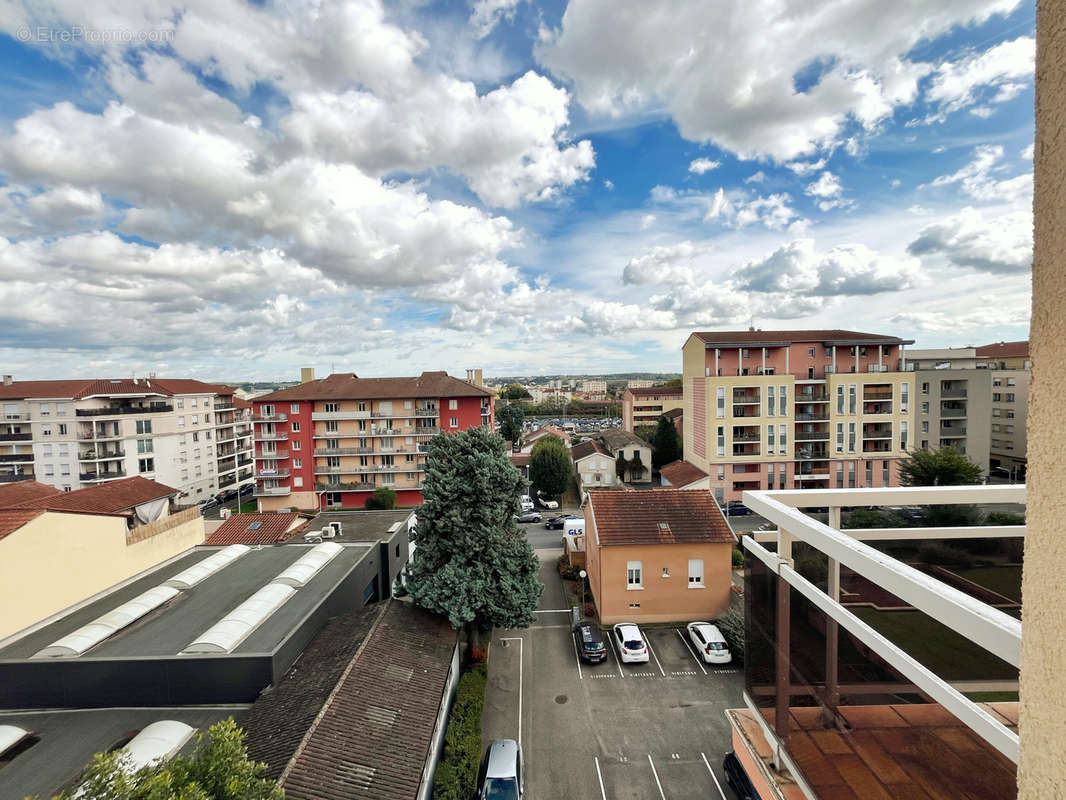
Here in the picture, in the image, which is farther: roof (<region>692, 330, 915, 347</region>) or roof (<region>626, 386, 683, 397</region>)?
roof (<region>626, 386, 683, 397</region>)

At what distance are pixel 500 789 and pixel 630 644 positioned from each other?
670 centimetres

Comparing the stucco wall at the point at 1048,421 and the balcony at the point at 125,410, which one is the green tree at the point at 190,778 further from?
the balcony at the point at 125,410

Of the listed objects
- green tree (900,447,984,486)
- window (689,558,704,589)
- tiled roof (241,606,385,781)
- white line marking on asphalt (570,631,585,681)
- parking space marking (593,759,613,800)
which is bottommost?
white line marking on asphalt (570,631,585,681)

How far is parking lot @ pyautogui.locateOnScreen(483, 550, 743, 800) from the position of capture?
413 inches

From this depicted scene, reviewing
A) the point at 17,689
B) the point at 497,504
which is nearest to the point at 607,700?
the point at 497,504

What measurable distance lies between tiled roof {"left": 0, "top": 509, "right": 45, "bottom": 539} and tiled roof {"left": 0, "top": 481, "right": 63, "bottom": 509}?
17.1 ft

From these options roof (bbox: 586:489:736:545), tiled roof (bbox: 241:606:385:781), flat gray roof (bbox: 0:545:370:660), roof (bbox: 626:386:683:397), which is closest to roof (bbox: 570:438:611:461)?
roof (bbox: 626:386:683:397)

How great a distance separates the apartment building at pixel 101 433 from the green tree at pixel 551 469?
29914 mm

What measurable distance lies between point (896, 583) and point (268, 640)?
11538 mm

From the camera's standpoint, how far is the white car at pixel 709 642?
14.7 metres

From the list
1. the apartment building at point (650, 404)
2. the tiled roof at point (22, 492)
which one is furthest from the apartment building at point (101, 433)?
the apartment building at point (650, 404)

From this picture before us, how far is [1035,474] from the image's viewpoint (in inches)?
72.7

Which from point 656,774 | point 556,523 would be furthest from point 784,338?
point 656,774

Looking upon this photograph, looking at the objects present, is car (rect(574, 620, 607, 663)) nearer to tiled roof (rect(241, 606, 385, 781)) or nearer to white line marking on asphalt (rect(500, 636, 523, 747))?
white line marking on asphalt (rect(500, 636, 523, 747))
